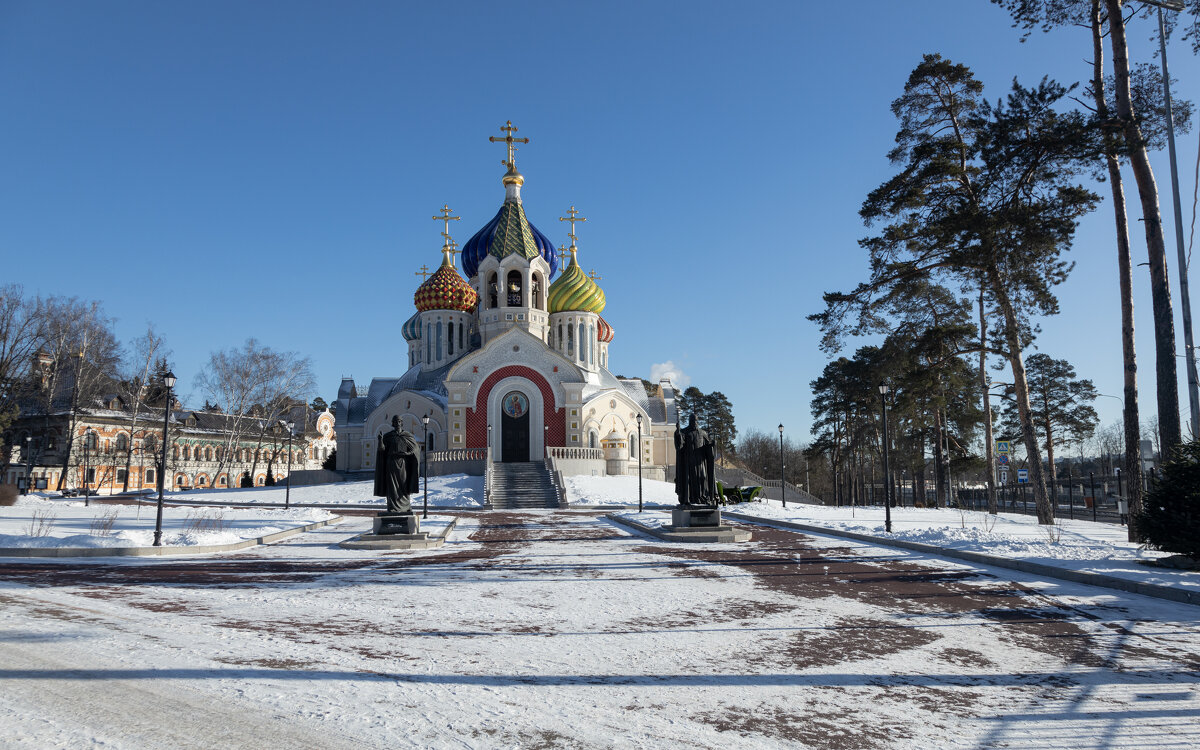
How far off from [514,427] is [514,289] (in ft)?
31.6

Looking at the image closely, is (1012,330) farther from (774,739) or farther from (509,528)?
(774,739)

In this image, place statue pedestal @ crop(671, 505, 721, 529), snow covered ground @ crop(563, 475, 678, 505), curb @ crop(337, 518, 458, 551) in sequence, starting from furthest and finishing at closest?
snow covered ground @ crop(563, 475, 678, 505) → statue pedestal @ crop(671, 505, 721, 529) → curb @ crop(337, 518, 458, 551)

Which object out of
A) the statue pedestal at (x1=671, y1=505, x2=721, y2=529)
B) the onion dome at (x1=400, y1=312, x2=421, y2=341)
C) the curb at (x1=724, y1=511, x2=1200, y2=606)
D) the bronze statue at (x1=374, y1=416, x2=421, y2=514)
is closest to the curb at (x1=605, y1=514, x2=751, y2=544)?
the statue pedestal at (x1=671, y1=505, x2=721, y2=529)

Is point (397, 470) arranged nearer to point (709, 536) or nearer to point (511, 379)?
point (709, 536)

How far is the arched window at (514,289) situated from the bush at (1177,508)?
3706cm

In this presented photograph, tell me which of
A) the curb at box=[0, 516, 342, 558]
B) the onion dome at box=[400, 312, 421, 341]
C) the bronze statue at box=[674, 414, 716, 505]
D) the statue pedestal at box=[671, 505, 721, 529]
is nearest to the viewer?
the curb at box=[0, 516, 342, 558]

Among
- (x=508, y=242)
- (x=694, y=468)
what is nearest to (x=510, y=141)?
(x=508, y=242)

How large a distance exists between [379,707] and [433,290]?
4313cm

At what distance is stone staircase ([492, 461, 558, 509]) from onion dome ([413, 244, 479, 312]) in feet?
44.3

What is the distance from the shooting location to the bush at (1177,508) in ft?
31.4

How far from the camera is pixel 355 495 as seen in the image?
107ft

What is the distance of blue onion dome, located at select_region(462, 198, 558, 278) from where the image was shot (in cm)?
4491

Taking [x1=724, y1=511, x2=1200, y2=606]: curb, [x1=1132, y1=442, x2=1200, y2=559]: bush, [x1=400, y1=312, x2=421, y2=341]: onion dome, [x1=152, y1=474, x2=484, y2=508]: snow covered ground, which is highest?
[x1=400, y1=312, x2=421, y2=341]: onion dome

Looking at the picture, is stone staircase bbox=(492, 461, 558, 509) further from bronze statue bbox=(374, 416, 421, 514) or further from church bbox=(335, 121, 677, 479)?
bronze statue bbox=(374, 416, 421, 514)
